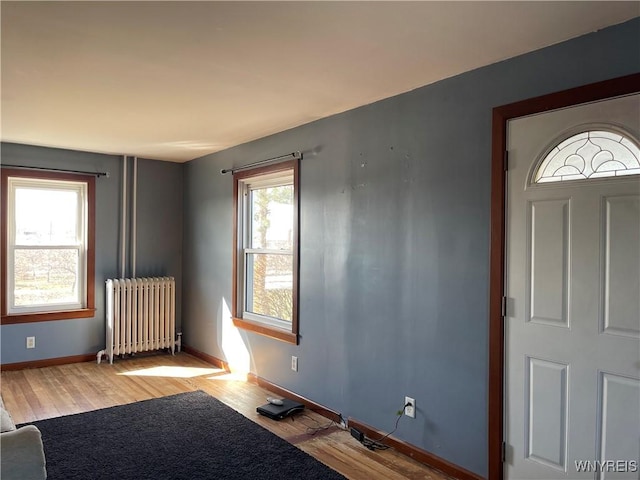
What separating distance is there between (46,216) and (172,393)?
246 cm

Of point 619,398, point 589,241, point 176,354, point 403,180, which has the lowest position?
point 176,354

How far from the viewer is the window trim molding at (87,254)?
15.5 ft

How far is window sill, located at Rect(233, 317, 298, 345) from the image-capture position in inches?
160

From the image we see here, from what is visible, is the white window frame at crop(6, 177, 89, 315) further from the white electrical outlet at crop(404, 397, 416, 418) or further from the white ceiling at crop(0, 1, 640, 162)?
the white electrical outlet at crop(404, 397, 416, 418)

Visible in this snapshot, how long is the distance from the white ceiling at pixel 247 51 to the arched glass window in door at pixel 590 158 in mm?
496

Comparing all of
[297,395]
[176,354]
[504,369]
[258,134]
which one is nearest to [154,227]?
[176,354]

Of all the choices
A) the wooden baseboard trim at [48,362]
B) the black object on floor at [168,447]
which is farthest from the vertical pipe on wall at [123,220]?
the black object on floor at [168,447]

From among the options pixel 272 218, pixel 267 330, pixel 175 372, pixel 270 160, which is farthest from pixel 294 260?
pixel 175 372

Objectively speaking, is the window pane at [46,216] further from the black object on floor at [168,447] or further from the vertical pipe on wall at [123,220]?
the black object on floor at [168,447]

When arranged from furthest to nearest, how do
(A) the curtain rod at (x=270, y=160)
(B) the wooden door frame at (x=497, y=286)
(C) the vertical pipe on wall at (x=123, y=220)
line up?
(C) the vertical pipe on wall at (x=123, y=220) → (A) the curtain rod at (x=270, y=160) → (B) the wooden door frame at (x=497, y=286)

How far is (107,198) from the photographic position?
534 cm

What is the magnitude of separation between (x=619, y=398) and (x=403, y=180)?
1676 millimetres

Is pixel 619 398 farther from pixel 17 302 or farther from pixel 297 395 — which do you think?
pixel 17 302

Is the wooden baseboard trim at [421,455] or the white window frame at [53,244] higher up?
the white window frame at [53,244]
